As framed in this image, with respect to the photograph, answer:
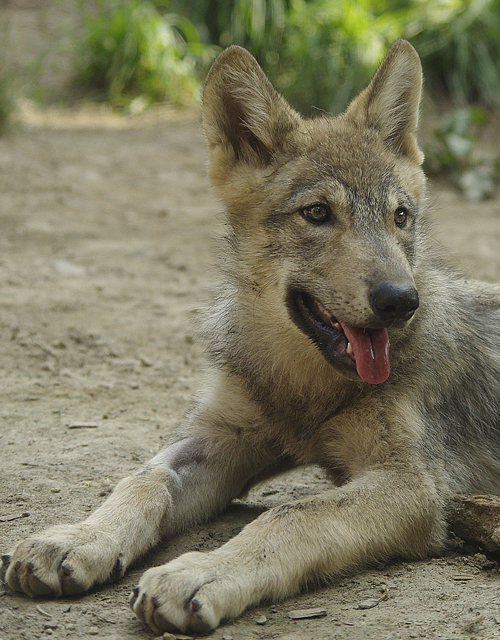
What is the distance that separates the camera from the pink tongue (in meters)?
3.54

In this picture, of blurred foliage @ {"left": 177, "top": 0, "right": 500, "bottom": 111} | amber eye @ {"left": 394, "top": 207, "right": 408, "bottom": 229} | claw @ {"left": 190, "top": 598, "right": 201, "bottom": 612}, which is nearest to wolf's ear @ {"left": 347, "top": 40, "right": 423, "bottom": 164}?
amber eye @ {"left": 394, "top": 207, "right": 408, "bottom": 229}

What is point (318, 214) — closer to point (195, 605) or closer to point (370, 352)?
point (370, 352)

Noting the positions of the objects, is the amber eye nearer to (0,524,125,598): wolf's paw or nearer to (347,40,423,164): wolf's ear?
(347,40,423,164): wolf's ear

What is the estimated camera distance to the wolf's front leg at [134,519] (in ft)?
9.73

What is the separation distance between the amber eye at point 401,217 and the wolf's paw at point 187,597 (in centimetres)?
181

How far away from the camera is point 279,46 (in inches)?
484

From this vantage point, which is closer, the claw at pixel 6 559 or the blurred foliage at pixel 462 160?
the claw at pixel 6 559

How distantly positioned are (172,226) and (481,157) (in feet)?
13.9

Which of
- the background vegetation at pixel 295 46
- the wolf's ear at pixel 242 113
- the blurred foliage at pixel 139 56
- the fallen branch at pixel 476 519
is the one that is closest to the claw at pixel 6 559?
the fallen branch at pixel 476 519

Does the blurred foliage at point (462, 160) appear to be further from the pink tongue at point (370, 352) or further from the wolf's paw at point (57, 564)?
the wolf's paw at point (57, 564)

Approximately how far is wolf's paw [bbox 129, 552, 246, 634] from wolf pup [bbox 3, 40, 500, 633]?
2cm

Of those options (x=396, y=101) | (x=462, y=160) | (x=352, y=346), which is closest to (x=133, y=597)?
(x=352, y=346)

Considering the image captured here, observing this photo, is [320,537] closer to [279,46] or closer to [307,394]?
[307,394]

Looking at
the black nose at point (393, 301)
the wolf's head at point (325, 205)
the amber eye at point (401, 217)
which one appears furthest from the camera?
the amber eye at point (401, 217)
